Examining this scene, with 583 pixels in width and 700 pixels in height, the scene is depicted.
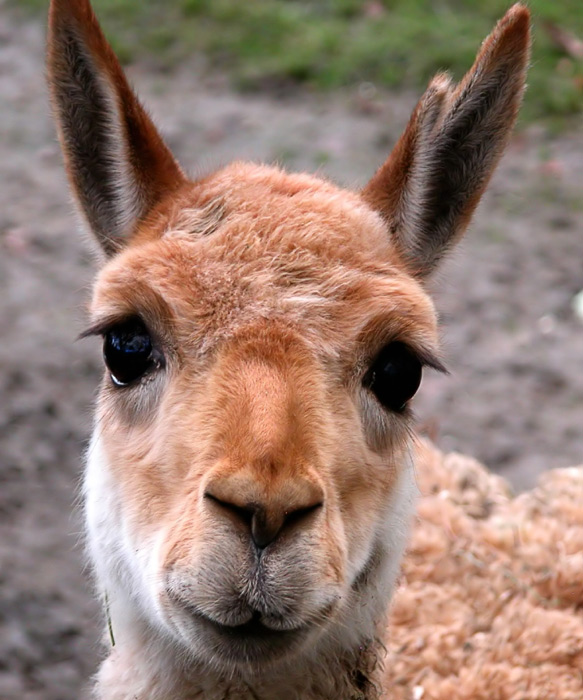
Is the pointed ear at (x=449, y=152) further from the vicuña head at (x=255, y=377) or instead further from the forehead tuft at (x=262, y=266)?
the forehead tuft at (x=262, y=266)

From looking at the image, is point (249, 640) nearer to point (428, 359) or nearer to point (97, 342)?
point (428, 359)

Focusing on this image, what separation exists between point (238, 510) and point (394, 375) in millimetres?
842

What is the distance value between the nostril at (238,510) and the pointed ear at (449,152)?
4.51 ft

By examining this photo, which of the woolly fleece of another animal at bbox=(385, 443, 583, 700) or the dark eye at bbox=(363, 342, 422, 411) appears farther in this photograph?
the woolly fleece of another animal at bbox=(385, 443, 583, 700)

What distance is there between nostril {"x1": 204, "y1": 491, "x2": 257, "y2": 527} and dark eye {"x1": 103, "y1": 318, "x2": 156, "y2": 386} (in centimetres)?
69

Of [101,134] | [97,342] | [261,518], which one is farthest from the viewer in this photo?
[97,342]

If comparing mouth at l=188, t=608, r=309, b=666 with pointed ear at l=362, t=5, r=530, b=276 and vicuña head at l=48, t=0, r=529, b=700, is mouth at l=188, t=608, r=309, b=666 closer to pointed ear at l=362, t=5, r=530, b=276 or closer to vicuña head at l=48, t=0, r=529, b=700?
vicuña head at l=48, t=0, r=529, b=700

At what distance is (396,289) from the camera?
9.75ft

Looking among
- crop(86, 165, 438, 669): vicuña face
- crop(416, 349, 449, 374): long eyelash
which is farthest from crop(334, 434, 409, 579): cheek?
crop(416, 349, 449, 374): long eyelash

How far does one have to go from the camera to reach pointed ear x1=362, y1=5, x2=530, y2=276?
3.22 meters

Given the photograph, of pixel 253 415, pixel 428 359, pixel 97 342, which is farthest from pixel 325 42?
pixel 253 415

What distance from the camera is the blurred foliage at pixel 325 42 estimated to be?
1083 centimetres

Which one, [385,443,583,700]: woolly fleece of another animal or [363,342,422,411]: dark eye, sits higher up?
[363,342,422,411]: dark eye

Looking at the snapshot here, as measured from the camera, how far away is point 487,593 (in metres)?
4.20
